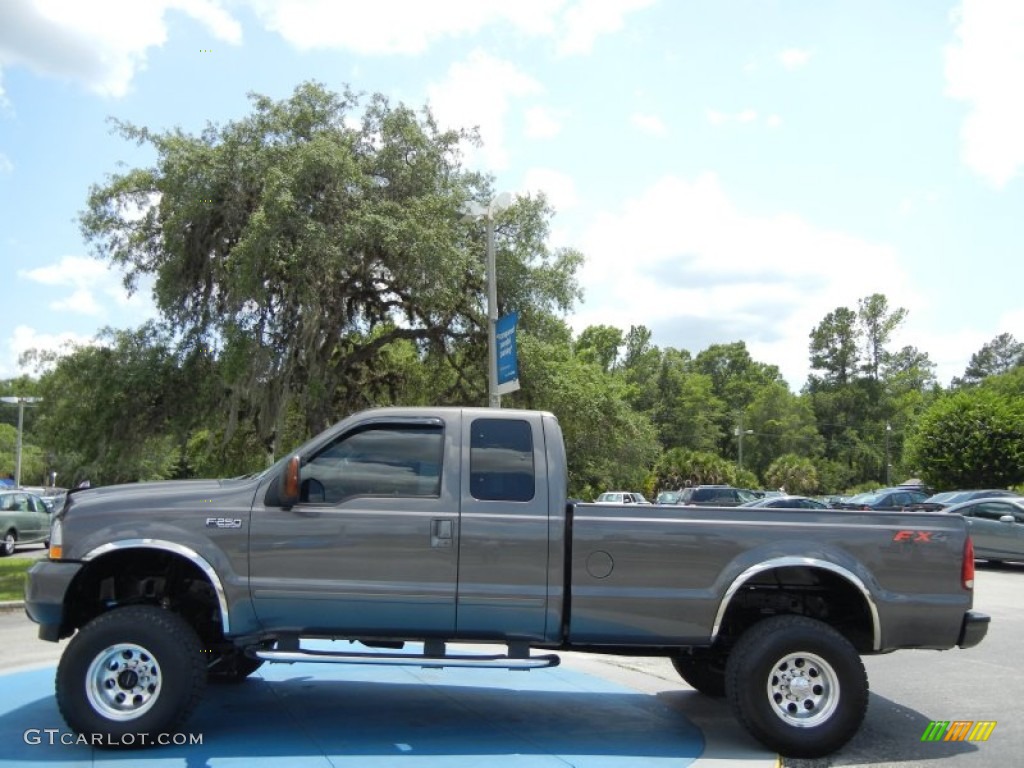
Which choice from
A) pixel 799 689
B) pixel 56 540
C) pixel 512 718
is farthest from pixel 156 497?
pixel 799 689

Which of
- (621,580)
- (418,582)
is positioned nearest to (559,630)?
(621,580)

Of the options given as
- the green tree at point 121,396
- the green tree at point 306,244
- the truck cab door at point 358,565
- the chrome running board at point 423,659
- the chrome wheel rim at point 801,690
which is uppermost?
the green tree at point 306,244

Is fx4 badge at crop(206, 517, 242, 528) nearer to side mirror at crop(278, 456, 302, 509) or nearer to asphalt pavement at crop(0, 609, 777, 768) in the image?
side mirror at crop(278, 456, 302, 509)

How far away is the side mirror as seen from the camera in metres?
5.65

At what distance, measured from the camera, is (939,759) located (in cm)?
583

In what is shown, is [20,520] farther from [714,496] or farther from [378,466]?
[714,496]

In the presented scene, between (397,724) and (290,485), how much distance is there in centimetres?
197

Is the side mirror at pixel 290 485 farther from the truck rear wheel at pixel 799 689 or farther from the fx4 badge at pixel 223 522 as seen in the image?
the truck rear wheel at pixel 799 689

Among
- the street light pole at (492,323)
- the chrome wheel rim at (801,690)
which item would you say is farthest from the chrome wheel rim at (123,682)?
the street light pole at (492,323)

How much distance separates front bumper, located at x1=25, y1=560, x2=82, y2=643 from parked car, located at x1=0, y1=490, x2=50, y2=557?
18.5 metres

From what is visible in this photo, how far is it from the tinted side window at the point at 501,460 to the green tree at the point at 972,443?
1534 inches

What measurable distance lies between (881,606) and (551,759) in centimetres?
233

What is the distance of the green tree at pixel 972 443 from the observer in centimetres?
3912

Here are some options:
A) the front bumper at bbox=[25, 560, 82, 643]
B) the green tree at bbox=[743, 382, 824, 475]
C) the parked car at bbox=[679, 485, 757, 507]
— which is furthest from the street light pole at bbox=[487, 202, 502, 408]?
the green tree at bbox=[743, 382, 824, 475]
